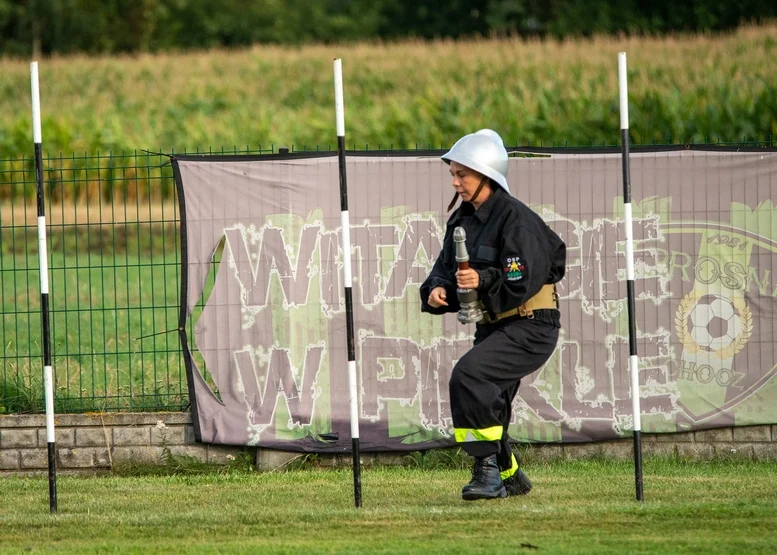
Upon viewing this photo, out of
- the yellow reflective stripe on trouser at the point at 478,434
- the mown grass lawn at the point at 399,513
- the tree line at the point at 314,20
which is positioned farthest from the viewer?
the tree line at the point at 314,20

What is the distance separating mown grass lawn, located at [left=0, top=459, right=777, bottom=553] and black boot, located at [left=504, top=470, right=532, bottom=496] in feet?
0.23

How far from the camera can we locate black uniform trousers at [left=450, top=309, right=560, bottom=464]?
6.54 meters

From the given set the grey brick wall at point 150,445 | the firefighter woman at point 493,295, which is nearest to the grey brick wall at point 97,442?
the grey brick wall at point 150,445

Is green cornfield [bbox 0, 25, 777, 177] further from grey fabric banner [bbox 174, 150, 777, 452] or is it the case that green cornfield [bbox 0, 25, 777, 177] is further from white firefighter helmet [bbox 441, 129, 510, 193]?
white firefighter helmet [bbox 441, 129, 510, 193]

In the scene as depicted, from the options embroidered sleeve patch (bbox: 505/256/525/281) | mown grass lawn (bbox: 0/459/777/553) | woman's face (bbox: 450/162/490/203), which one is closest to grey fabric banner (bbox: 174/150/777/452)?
mown grass lawn (bbox: 0/459/777/553)

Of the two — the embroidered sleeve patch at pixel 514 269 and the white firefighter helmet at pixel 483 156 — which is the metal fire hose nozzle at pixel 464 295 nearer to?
the embroidered sleeve patch at pixel 514 269

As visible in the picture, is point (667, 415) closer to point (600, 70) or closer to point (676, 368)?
point (676, 368)

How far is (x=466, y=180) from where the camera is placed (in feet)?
22.2

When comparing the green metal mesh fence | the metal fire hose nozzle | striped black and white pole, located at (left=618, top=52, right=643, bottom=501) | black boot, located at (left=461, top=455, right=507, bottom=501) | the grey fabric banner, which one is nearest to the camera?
the metal fire hose nozzle

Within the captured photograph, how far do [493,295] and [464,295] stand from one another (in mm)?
159

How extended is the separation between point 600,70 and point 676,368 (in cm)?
2026

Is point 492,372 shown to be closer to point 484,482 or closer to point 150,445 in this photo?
point 484,482

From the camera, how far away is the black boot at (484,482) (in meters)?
6.69

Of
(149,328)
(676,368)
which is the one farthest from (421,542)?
(149,328)
